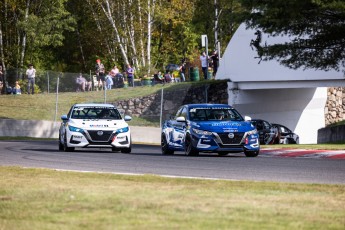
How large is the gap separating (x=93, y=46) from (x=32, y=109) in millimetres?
33500

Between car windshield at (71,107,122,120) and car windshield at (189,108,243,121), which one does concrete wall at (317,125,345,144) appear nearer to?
car windshield at (71,107,122,120)

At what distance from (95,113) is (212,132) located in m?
5.14

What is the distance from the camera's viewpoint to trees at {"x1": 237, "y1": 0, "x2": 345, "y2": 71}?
112 feet

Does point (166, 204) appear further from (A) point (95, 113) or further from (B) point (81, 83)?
(B) point (81, 83)

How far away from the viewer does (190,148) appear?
27.8 m

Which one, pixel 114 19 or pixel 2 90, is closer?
pixel 2 90

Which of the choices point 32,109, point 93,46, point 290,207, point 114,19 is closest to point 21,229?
point 290,207

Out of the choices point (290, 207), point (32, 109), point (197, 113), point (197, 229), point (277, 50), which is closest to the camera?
point (197, 229)

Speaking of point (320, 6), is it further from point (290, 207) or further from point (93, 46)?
point (93, 46)

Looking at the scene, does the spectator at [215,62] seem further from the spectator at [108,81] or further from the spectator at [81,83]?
the spectator at [81,83]

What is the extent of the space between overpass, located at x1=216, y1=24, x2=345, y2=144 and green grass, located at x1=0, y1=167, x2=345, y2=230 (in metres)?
33.1

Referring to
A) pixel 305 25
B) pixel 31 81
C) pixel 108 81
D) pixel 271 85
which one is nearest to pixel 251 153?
pixel 305 25

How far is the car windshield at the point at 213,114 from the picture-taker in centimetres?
2839

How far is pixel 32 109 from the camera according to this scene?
47.2m
